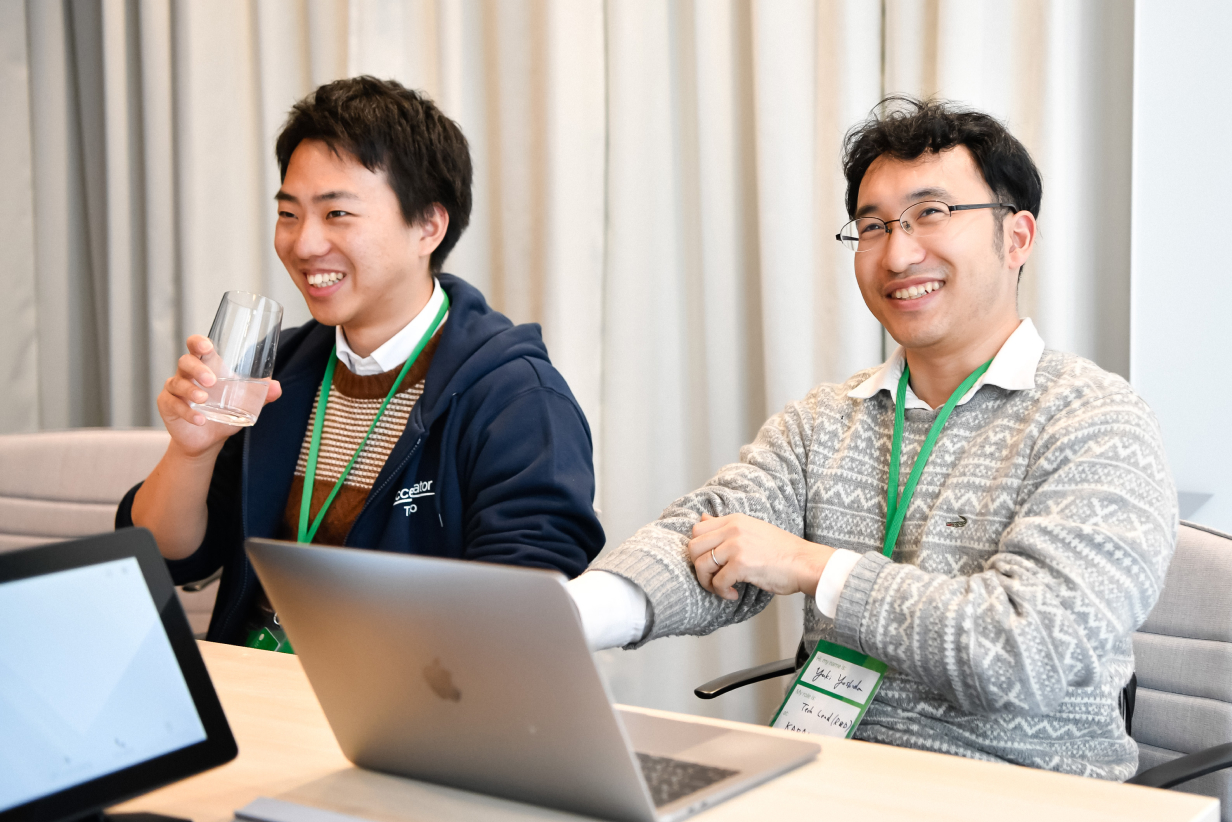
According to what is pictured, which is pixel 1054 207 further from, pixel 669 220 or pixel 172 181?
pixel 172 181

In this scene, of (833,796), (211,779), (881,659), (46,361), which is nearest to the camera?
(833,796)

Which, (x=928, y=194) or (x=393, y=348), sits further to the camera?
(x=393, y=348)

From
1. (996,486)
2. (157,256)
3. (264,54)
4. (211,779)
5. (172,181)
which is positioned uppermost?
(264,54)

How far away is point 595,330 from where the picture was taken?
107 inches

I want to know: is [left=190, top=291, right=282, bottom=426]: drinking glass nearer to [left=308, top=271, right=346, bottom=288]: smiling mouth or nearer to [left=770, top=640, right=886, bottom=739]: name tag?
[left=308, top=271, right=346, bottom=288]: smiling mouth

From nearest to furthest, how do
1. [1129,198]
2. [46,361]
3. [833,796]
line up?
1. [833,796]
2. [1129,198]
3. [46,361]

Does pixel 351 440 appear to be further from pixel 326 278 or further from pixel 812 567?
pixel 812 567

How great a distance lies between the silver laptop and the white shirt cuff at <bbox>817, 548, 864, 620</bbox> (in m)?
0.33

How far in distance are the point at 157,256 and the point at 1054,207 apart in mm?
2594

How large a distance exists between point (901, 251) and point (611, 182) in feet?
4.06

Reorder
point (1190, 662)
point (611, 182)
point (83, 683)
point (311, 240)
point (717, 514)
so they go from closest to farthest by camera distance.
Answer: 1. point (83, 683)
2. point (1190, 662)
3. point (717, 514)
4. point (311, 240)
5. point (611, 182)

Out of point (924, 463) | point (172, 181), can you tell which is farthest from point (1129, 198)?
point (172, 181)

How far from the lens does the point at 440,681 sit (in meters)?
0.91

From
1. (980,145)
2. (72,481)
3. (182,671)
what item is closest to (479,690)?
(182,671)
